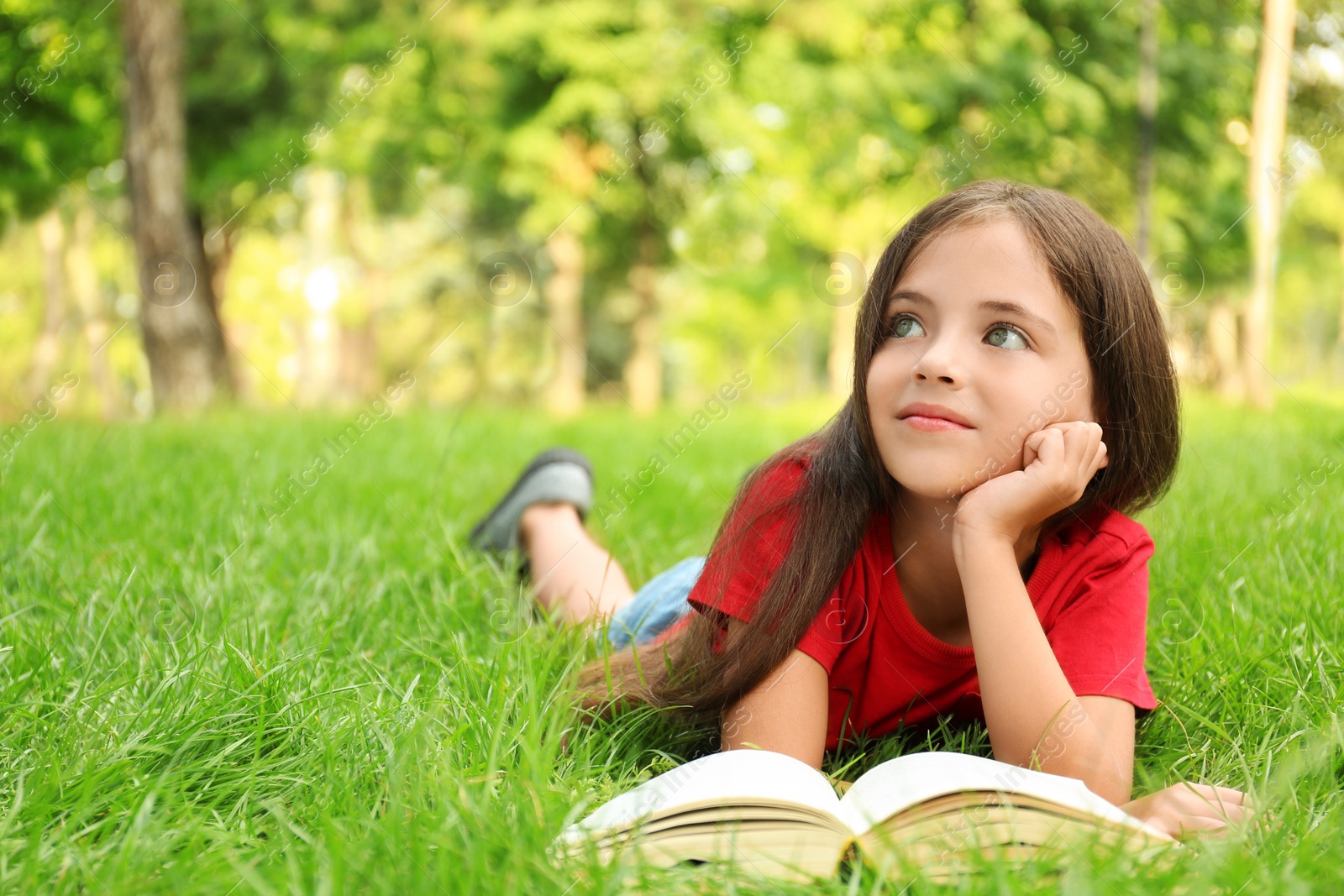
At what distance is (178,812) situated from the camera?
1.25m

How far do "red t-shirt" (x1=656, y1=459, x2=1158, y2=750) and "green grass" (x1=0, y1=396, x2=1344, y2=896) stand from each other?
0.08 metres

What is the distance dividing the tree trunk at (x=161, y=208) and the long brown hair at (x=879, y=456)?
6143mm

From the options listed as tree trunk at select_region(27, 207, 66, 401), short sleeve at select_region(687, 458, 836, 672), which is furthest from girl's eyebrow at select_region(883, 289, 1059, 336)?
tree trunk at select_region(27, 207, 66, 401)

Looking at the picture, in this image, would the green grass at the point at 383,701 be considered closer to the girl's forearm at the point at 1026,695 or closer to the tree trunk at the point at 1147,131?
the girl's forearm at the point at 1026,695

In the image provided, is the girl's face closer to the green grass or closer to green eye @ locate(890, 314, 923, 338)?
green eye @ locate(890, 314, 923, 338)

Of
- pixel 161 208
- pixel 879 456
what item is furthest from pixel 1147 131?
pixel 879 456

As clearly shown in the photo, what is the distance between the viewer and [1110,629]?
158 cm

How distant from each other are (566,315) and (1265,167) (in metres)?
7.38

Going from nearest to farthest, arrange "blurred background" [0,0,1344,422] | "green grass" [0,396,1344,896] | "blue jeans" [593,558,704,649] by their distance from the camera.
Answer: "green grass" [0,396,1344,896], "blue jeans" [593,558,704,649], "blurred background" [0,0,1344,422]

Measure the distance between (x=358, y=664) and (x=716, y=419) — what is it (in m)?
5.21

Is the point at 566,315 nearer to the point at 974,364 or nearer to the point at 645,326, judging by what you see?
the point at 645,326

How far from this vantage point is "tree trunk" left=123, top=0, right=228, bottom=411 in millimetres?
6879

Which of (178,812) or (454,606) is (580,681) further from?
(178,812)

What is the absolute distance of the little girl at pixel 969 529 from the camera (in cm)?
149
